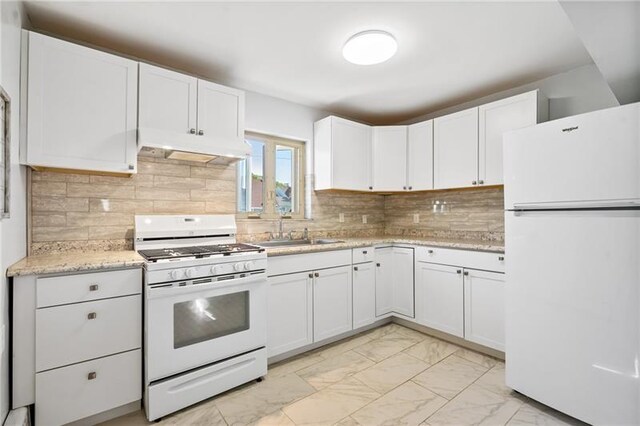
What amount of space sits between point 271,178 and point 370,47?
62.5 inches

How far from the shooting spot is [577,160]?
171cm

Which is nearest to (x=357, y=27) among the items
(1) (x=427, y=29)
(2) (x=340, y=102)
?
(1) (x=427, y=29)

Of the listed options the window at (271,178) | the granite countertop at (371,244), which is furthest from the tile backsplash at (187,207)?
the granite countertop at (371,244)

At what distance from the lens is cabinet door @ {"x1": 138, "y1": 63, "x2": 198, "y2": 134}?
214cm

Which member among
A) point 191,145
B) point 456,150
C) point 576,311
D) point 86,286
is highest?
point 456,150

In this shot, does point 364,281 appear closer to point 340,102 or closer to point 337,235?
point 337,235

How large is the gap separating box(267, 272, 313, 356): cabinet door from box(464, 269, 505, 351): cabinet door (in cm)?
135

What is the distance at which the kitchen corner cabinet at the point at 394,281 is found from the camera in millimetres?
3096

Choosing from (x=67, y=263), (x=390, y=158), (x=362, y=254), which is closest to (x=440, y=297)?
(x=362, y=254)

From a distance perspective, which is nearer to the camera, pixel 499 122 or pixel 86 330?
pixel 86 330

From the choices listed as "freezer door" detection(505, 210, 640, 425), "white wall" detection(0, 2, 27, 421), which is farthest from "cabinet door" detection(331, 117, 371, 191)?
"white wall" detection(0, 2, 27, 421)

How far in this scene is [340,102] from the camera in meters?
3.33

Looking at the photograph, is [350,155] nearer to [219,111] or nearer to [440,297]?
[219,111]

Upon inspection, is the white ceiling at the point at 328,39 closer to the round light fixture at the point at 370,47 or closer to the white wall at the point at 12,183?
the round light fixture at the point at 370,47
